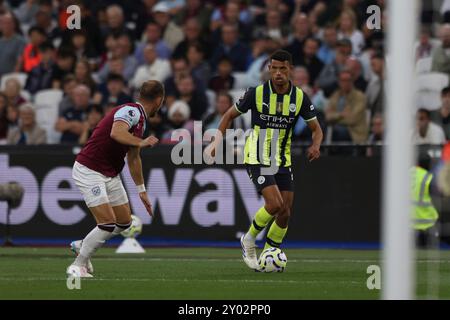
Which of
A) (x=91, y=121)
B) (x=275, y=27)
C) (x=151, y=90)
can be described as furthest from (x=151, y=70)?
(x=151, y=90)

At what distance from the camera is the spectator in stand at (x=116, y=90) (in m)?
22.1

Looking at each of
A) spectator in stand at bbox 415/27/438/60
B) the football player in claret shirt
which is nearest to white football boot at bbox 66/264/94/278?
the football player in claret shirt

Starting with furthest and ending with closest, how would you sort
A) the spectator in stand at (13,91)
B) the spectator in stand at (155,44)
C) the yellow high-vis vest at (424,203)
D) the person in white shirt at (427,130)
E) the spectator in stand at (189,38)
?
the spectator in stand at (155,44) < the spectator in stand at (189,38) < the spectator in stand at (13,91) < the person in white shirt at (427,130) < the yellow high-vis vest at (424,203)

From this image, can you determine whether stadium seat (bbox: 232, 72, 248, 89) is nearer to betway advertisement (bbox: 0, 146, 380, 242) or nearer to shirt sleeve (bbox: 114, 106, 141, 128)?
betway advertisement (bbox: 0, 146, 380, 242)

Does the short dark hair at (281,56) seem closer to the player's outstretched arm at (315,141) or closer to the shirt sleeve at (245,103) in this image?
the shirt sleeve at (245,103)

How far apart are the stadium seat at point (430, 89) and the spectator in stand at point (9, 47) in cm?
813

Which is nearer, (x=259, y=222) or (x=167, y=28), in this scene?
(x=259, y=222)

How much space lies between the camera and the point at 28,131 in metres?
21.7

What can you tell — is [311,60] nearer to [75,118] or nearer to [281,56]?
[75,118]

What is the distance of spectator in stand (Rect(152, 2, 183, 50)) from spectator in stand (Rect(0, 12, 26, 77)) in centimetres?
260

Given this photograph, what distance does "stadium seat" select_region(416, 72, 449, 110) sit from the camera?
65.1ft

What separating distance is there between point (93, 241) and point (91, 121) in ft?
25.4

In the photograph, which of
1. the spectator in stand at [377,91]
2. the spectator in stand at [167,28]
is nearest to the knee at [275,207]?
the spectator in stand at [377,91]
